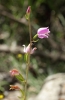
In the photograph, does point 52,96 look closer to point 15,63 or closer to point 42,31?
point 15,63

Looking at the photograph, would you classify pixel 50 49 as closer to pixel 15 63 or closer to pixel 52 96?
pixel 15 63

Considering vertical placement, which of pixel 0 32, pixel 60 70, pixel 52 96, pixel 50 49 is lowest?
pixel 52 96

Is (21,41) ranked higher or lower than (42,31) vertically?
higher

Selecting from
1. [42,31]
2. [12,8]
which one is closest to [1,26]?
[12,8]

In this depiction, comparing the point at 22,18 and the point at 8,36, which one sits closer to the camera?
the point at 22,18

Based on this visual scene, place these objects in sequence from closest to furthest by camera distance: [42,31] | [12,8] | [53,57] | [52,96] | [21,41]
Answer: [42,31]
[52,96]
[53,57]
[12,8]
[21,41]

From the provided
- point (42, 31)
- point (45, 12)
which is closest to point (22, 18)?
point (45, 12)

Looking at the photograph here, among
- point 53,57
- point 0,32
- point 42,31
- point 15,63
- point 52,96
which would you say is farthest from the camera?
point 0,32
